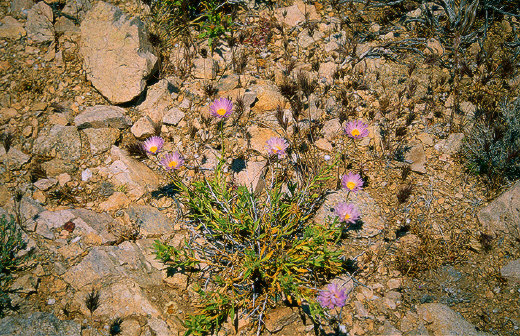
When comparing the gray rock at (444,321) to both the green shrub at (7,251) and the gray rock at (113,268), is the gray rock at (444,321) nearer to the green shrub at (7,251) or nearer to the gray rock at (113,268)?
the gray rock at (113,268)

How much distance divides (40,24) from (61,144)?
184 cm

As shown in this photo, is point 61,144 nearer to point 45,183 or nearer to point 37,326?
point 45,183

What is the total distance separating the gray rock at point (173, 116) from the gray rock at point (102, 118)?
41cm

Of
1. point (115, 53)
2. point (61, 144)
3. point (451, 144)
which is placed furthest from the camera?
point (115, 53)

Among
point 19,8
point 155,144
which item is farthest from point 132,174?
point 19,8

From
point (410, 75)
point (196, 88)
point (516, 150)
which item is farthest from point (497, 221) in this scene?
point (196, 88)

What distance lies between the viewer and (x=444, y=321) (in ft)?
8.63

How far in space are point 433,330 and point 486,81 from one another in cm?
300

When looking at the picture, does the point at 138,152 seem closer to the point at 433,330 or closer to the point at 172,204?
the point at 172,204

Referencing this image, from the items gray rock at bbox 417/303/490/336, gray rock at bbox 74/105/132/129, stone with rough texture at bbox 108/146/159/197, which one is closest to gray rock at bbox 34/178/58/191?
stone with rough texture at bbox 108/146/159/197

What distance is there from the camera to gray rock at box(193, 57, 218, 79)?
4.33 meters

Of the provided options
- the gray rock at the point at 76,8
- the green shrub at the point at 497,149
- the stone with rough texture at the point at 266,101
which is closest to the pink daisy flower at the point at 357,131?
the stone with rough texture at the point at 266,101

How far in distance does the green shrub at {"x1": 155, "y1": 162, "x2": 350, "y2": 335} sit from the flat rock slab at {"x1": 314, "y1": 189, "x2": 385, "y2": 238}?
0.11 m

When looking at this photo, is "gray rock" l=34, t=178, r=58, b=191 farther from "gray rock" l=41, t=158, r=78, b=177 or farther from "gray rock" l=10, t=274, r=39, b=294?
"gray rock" l=10, t=274, r=39, b=294
